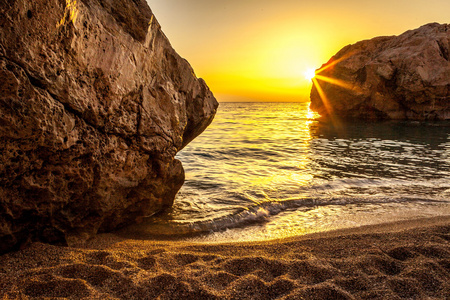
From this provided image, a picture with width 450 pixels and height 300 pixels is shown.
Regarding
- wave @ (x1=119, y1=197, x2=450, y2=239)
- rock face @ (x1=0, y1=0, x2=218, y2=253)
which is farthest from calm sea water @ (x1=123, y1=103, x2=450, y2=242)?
rock face @ (x1=0, y1=0, x2=218, y2=253)

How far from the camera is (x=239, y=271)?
2424 millimetres

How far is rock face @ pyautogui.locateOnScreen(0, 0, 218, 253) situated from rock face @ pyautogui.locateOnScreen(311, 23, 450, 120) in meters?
30.0

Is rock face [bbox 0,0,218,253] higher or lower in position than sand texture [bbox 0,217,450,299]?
higher

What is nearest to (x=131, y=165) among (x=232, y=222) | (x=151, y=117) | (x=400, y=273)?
(x=151, y=117)

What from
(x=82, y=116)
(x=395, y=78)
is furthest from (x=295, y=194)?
(x=395, y=78)

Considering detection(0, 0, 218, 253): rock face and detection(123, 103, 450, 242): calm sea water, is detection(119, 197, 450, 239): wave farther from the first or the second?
detection(0, 0, 218, 253): rock face

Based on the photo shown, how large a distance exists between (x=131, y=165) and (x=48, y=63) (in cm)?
140

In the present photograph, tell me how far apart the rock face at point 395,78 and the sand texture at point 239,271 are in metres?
29.6

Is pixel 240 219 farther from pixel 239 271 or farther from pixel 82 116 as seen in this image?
pixel 82 116

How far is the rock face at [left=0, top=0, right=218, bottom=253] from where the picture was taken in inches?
90.6

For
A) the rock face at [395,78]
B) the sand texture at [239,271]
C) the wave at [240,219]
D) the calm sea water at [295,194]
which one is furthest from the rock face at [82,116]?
the rock face at [395,78]

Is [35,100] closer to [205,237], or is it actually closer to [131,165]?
[131,165]

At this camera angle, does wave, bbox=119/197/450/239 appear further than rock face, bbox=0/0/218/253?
Yes

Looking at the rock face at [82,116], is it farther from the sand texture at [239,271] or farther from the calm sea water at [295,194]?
Result: the calm sea water at [295,194]
